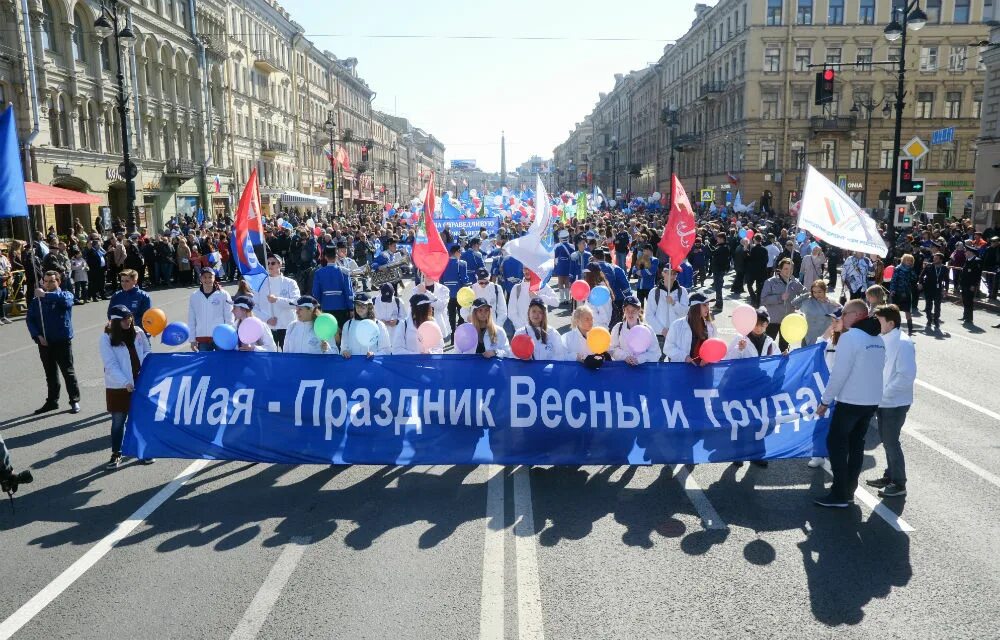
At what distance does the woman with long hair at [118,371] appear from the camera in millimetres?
6996

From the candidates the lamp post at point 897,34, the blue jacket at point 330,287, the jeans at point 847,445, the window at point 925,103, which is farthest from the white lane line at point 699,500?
the window at point 925,103

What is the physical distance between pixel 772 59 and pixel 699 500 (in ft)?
174

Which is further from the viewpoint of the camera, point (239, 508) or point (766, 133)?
point (766, 133)

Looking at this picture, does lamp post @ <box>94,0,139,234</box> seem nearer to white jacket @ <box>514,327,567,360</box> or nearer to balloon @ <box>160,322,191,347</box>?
balloon @ <box>160,322,191,347</box>

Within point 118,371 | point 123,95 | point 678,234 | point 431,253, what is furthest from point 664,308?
point 123,95

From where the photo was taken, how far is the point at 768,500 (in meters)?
6.31

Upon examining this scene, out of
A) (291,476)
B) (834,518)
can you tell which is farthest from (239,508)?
(834,518)

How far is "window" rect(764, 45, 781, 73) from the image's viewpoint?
52.4 m

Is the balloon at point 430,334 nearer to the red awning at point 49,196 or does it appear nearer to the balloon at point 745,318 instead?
the balloon at point 745,318

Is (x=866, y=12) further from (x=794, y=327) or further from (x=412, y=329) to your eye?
(x=412, y=329)

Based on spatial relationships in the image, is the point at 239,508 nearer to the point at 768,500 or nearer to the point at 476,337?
the point at 476,337

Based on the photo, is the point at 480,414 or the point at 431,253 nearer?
the point at 480,414

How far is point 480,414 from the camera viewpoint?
671 cm

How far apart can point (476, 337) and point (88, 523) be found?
3.48 meters
